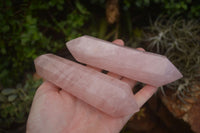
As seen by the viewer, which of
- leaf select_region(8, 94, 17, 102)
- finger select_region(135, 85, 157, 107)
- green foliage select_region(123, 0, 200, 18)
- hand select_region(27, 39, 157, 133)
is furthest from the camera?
green foliage select_region(123, 0, 200, 18)

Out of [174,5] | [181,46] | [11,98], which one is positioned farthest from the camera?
[181,46]

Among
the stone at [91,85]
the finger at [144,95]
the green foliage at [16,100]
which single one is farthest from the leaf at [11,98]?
the finger at [144,95]

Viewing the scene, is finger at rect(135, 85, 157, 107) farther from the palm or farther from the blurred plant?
the blurred plant

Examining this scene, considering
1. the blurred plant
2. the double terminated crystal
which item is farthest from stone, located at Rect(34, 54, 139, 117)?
the blurred plant

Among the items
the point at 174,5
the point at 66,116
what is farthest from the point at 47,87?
the point at 174,5

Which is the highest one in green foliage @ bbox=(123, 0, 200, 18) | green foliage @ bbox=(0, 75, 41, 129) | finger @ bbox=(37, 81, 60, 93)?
green foliage @ bbox=(123, 0, 200, 18)

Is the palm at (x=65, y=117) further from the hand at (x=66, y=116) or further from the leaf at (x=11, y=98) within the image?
the leaf at (x=11, y=98)

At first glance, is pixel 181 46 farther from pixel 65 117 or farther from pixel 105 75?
pixel 65 117
